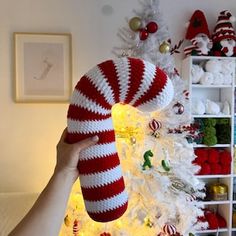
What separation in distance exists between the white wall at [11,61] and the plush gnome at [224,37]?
46 cm

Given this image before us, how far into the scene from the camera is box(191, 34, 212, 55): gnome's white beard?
2246 mm

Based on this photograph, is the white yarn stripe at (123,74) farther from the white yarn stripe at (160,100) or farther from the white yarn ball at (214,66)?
the white yarn ball at (214,66)

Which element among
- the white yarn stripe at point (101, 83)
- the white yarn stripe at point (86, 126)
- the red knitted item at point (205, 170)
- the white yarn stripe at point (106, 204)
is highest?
the white yarn stripe at point (101, 83)

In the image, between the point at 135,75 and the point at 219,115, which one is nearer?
the point at 135,75

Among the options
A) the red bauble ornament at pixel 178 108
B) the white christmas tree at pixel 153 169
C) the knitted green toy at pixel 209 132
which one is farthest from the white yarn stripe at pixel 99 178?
the knitted green toy at pixel 209 132

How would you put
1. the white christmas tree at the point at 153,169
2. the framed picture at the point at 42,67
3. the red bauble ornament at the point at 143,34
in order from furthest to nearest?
1. the framed picture at the point at 42,67
2. the red bauble ornament at the point at 143,34
3. the white christmas tree at the point at 153,169

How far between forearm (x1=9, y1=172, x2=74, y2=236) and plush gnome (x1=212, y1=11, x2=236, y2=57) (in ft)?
6.25

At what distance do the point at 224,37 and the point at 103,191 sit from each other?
185 centimetres

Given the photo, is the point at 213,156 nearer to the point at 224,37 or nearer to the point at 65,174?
the point at 224,37

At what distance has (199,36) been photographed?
226 cm

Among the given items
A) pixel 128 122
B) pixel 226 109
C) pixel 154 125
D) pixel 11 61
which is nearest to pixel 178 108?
pixel 154 125

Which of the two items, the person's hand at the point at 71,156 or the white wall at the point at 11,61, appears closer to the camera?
the person's hand at the point at 71,156

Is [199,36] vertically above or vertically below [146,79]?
above

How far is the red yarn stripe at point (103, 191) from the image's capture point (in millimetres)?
829
